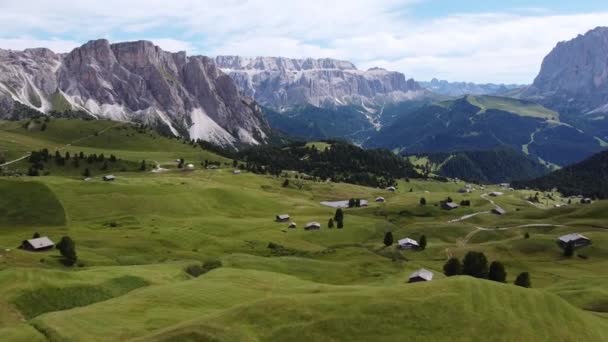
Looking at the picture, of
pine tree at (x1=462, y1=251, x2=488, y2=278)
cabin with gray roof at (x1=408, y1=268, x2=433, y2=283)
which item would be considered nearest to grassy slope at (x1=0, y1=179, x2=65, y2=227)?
cabin with gray roof at (x1=408, y1=268, x2=433, y2=283)

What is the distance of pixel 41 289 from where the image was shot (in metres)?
86.4

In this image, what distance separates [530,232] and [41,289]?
155 metres

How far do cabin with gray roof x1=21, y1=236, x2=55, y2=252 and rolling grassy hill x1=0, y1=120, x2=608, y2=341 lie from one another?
318cm

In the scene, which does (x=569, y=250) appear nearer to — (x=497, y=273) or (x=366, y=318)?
(x=497, y=273)

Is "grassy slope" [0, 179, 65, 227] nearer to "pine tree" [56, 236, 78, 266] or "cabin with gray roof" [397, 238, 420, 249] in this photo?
"pine tree" [56, 236, 78, 266]

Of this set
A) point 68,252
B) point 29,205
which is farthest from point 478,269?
point 29,205

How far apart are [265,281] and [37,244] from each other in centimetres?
6297

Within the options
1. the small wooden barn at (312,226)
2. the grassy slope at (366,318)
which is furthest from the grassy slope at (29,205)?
the grassy slope at (366,318)

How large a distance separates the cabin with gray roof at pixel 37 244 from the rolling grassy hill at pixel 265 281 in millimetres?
3175

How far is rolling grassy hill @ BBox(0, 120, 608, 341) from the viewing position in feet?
206

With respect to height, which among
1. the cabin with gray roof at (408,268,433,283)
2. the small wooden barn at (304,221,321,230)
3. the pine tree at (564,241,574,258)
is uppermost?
the cabin with gray roof at (408,268,433,283)

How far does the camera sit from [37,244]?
128m

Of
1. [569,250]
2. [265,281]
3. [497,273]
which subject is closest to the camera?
[265,281]

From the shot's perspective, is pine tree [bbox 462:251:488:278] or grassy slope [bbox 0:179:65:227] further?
grassy slope [bbox 0:179:65:227]
